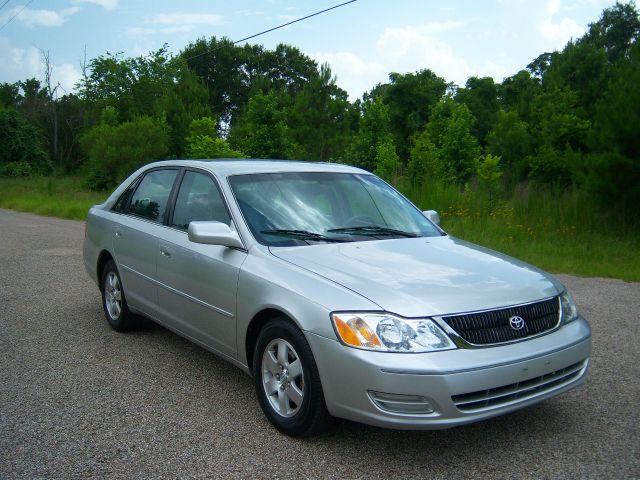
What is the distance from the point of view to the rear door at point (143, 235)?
17.0 ft

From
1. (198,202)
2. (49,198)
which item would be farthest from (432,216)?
(49,198)

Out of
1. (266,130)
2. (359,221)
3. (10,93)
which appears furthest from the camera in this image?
(10,93)

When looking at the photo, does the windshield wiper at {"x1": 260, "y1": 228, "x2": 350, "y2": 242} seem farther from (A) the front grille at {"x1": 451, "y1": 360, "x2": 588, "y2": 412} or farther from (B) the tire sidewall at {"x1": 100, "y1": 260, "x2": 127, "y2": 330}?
(B) the tire sidewall at {"x1": 100, "y1": 260, "x2": 127, "y2": 330}

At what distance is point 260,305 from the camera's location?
12.4 ft

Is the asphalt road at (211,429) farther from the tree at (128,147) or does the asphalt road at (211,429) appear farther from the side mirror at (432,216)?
the tree at (128,147)

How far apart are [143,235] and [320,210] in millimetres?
1679

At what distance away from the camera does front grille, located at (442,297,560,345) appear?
129 inches

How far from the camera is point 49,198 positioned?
26.5 m

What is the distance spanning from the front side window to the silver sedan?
0.04 feet

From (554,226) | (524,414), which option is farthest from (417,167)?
(524,414)

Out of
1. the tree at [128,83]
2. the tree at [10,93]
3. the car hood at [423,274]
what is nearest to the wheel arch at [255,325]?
the car hood at [423,274]

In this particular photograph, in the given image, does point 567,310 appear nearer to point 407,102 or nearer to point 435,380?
point 435,380

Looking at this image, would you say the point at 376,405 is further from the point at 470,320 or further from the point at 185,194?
the point at 185,194

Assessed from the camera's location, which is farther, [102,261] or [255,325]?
[102,261]
